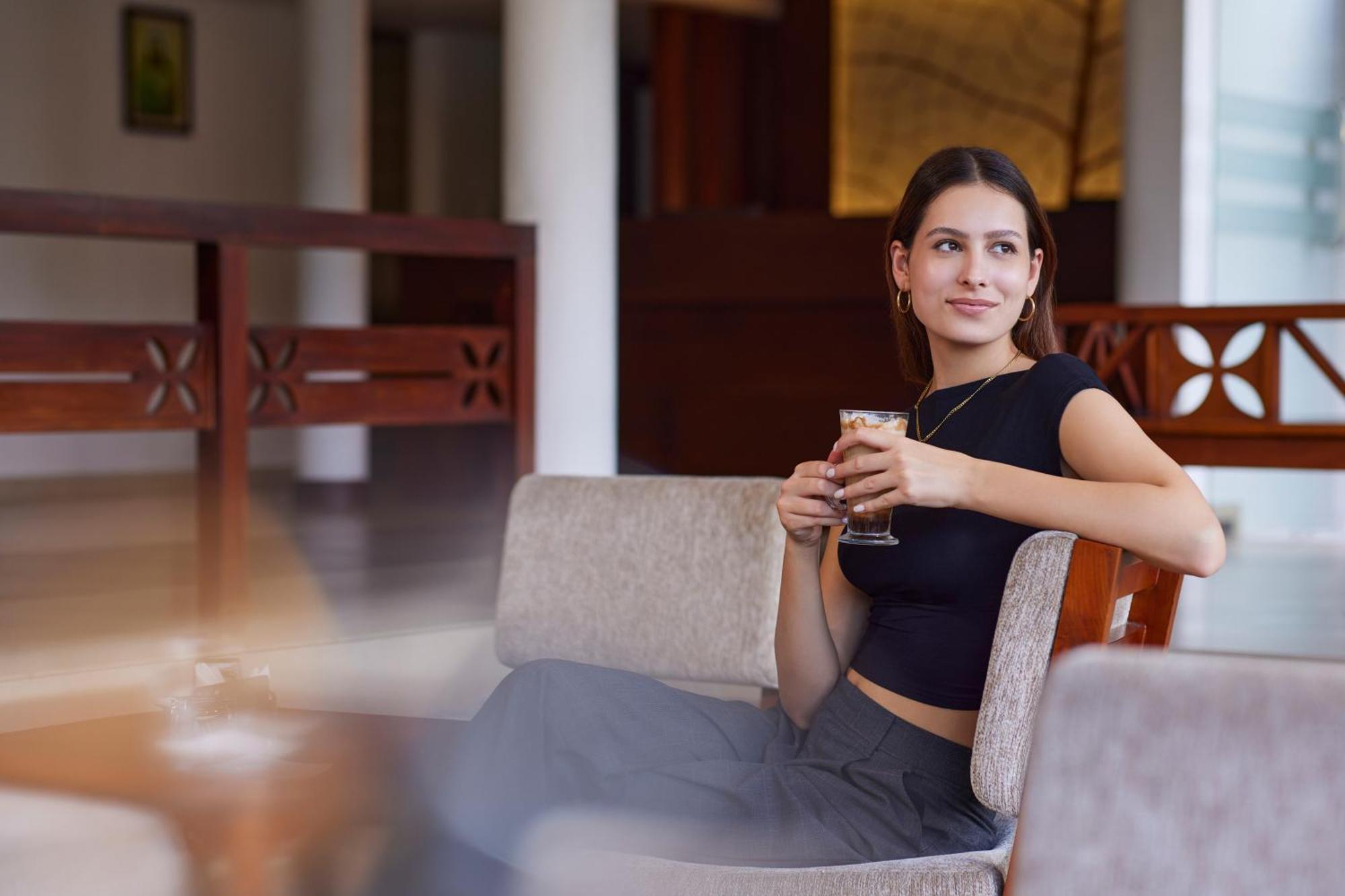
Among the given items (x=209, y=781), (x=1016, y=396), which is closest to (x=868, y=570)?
(x=1016, y=396)

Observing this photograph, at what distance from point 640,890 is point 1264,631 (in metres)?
3.37

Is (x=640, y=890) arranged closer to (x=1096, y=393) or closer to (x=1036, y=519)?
(x=1036, y=519)

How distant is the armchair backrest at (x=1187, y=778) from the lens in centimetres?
82

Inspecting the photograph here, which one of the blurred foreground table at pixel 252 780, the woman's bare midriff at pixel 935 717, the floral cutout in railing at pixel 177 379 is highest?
the floral cutout in railing at pixel 177 379

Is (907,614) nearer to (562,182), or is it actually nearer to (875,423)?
(875,423)

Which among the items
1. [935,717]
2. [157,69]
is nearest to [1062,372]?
[935,717]

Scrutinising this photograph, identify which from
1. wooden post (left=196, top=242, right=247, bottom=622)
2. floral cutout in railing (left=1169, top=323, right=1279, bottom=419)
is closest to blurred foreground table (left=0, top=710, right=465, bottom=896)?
wooden post (left=196, top=242, right=247, bottom=622)

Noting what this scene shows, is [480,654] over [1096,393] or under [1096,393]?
under

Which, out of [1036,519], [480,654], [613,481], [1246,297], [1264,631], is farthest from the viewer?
[1246,297]

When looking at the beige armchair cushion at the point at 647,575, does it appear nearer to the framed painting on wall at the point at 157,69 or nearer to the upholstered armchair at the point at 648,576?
the upholstered armchair at the point at 648,576

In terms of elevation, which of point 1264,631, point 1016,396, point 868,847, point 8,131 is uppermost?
point 8,131

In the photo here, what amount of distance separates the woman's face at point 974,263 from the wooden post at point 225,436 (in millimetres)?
2624

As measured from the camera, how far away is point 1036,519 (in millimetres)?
1602

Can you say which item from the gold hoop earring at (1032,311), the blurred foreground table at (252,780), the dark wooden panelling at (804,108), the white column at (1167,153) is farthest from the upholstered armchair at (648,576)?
the dark wooden panelling at (804,108)
